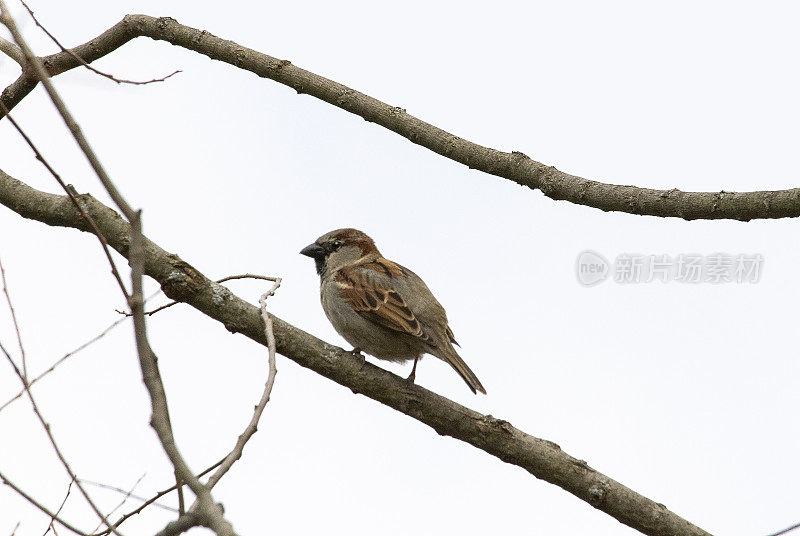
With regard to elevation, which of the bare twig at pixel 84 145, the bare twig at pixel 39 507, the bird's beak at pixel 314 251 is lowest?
the bare twig at pixel 39 507

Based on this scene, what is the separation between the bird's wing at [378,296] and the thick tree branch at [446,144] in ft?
4.80

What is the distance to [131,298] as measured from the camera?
1.96m

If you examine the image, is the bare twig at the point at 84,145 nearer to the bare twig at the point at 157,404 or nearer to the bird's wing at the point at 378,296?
the bare twig at the point at 157,404

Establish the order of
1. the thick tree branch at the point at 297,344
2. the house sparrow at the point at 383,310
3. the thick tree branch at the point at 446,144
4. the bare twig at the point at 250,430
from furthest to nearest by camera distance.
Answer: the house sparrow at the point at 383,310 → the thick tree branch at the point at 297,344 → the thick tree branch at the point at 446,144 → the bare twig at the point at 250,430

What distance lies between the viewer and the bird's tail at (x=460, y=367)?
5562mm

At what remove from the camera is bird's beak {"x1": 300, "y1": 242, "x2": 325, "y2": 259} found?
7.10m

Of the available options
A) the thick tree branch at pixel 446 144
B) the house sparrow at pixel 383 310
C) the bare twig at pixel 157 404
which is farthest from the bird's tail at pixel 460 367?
the bare twig at pixel 157 404

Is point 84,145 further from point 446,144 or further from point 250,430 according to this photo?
point 446,144

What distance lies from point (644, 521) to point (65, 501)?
9.57ft


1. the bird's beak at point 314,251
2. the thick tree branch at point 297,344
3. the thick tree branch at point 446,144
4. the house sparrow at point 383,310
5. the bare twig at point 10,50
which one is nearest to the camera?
the thick tree branch at point 446,144

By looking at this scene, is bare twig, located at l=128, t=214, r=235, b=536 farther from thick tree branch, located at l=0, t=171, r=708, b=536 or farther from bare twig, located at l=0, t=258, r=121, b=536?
thick tree branch, located at l=0, t=171, r=708, b=536

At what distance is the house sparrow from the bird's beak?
0.23 feet

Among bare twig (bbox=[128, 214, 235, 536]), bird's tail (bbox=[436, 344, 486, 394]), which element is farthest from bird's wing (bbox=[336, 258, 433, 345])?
bare twig (bbox=[128, 214, 235, 536])

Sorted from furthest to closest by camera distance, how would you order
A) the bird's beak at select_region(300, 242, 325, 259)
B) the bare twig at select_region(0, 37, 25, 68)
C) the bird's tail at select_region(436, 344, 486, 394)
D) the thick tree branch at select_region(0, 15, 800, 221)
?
the bird's beak at select_region(300, 242, 325, 259) < the bird's tail at select_region(436, 344, 486, 394) < the bare twig at select_region(0, 37, 25, 68) < the thick tree branch at select_region(0, 15, 800, 221)
